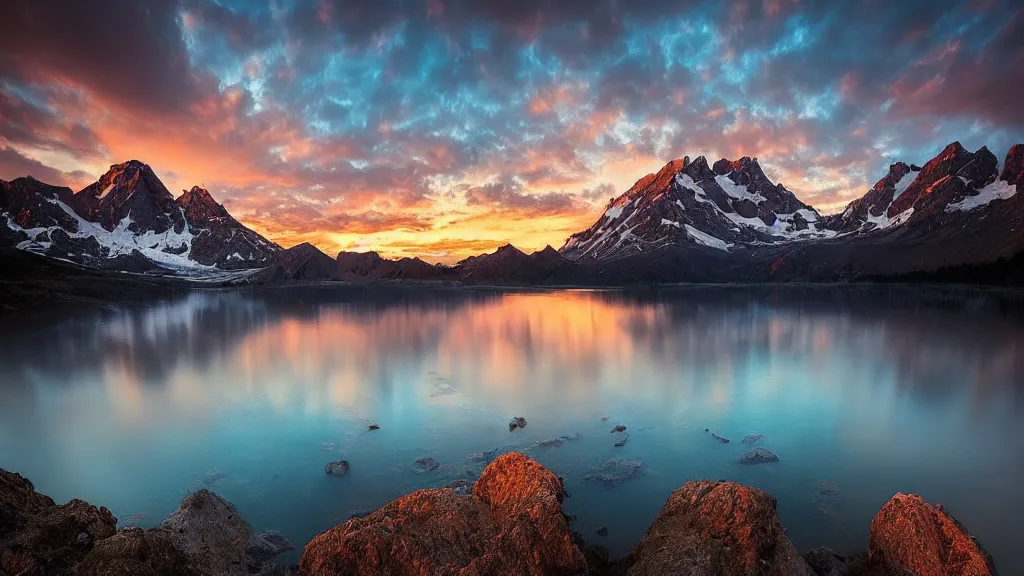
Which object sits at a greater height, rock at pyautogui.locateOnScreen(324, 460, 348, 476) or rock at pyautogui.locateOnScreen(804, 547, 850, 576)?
rock at pyautogui.locateOnScreen(804, 547, 850, 576)

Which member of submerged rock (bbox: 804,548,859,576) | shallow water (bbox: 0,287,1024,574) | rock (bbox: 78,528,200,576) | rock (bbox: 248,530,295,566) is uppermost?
rock (bbox: 78,528,200,576)

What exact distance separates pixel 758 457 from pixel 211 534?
14.0 meters

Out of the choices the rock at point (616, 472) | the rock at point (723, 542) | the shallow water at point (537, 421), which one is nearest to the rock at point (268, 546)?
the shallow water at point (537, 421)

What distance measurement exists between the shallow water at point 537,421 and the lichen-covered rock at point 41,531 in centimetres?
411

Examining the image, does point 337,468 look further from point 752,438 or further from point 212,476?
point 752,438

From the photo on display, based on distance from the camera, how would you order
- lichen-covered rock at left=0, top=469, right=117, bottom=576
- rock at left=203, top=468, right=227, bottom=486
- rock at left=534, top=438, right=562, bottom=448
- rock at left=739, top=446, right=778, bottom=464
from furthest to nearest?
rock at left=534, top=438, right=562, bottom=448, rock at left=739, top=446, right=778, bottom=464, rock at left=203, top=468, right=227, bottom=486, lichen-covered rock at left=0, top=469, right=117, bottom=576

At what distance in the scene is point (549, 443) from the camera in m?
16.4

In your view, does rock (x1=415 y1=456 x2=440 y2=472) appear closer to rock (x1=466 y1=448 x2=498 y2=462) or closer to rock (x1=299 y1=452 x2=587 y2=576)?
rock (x1=466 y1=448 x2=498 y2=462)

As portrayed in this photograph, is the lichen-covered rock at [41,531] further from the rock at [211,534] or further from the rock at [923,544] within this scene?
the rock at [923,544]

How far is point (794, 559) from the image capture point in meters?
7.82

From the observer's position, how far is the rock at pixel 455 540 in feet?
23.1

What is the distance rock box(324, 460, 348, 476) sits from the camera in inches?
556

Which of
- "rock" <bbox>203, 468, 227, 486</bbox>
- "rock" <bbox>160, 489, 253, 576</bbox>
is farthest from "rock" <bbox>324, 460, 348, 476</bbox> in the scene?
"rock" <bbox>160, 489, 253, 576</bbox>

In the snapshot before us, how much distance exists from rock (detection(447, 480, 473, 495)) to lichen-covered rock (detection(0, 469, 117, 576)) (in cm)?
696
